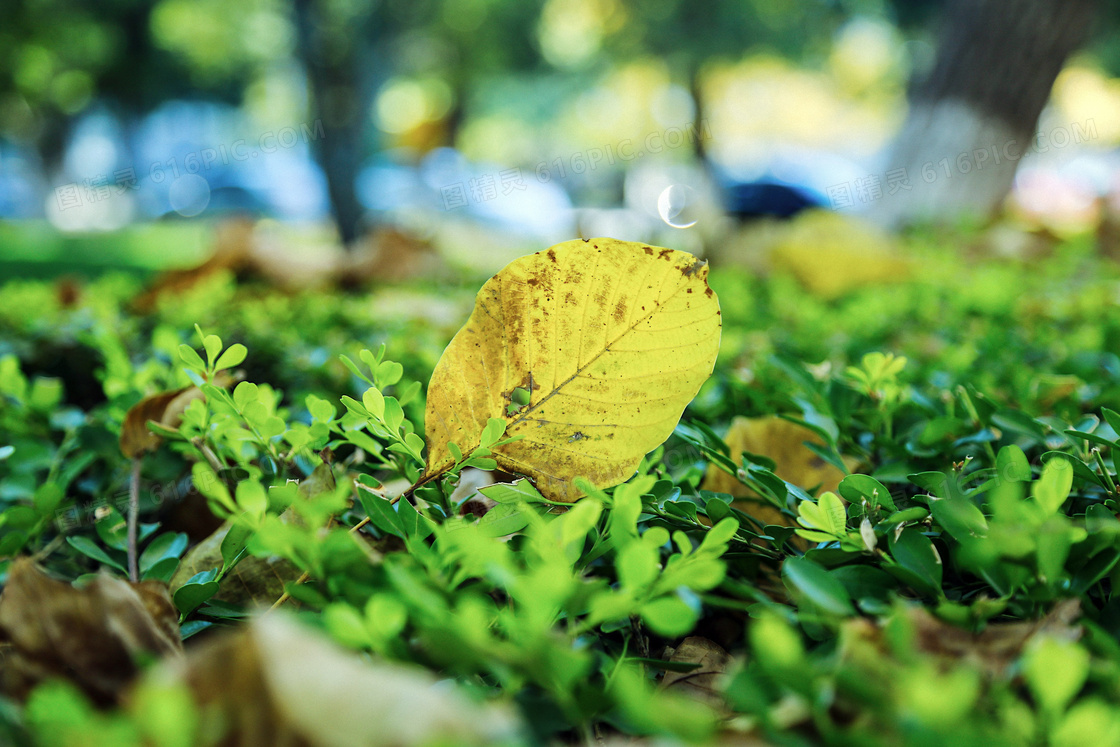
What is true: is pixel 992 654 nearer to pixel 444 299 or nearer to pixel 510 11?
pixel 444 299

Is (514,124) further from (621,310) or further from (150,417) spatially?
(621,310)

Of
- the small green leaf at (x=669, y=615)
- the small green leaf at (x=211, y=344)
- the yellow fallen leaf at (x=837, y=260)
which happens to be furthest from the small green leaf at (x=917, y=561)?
the yellow fallen leaf at (x=837, y=260)

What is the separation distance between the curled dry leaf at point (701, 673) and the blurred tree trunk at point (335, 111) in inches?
247

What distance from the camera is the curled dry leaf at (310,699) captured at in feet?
1.24

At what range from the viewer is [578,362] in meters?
0.76

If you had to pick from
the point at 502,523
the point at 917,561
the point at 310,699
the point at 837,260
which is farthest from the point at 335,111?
the point at 310,699

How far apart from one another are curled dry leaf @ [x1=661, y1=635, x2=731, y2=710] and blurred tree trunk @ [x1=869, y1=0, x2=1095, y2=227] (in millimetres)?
5218

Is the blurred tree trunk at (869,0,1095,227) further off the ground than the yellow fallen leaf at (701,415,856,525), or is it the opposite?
the blurred tree trunk at (869,0,1095,227)

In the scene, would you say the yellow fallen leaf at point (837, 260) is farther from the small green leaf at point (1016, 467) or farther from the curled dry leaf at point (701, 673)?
the curled dry leaf at point (701, 673)

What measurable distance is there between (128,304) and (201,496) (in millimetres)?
1773

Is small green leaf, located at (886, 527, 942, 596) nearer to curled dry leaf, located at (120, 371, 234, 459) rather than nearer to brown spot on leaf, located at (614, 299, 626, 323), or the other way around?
brown spot on leaf, located at (614, 299, 626, 323)

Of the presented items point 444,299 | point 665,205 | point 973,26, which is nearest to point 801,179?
A: point 973,26

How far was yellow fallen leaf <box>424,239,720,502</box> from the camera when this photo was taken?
737 mm

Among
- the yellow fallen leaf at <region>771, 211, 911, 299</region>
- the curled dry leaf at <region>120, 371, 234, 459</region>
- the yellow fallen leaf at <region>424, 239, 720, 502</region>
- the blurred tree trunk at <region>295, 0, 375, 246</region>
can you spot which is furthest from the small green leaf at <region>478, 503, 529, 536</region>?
the blurred tree trunk at <region>295, 0, 375, 246</region>
